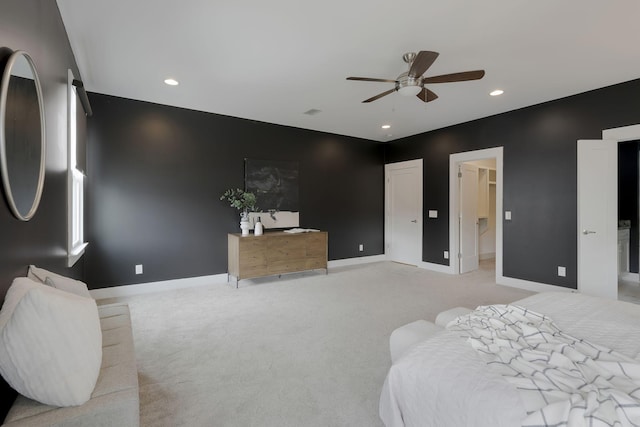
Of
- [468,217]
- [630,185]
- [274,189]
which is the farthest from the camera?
[468,217]

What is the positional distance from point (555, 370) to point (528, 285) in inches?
154

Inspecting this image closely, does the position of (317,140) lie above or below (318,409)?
above

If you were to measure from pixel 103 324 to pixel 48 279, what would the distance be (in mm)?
516

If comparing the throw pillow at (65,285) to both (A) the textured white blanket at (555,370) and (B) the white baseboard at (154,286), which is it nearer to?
(A) the textured white blanket at (555,370)

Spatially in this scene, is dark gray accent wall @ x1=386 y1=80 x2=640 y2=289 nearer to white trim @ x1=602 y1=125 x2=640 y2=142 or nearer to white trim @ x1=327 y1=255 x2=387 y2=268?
white trim @ x1=602 y1=125 x2=640 y2=142

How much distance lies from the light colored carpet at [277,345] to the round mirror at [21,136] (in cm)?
137

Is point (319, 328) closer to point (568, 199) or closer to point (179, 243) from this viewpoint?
point (179, 243)

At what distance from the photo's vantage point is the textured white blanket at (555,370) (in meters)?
0.86

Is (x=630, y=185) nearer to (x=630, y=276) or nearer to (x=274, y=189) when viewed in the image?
(x=630, y=276)

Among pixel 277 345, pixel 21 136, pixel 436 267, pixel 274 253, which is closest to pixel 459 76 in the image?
pixel 277 345

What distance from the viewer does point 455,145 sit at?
5254 mm

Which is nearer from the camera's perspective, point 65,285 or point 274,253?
point 65,285

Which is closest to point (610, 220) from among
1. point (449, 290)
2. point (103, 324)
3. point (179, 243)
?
point (449, 290)

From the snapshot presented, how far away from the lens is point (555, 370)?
1.09m
